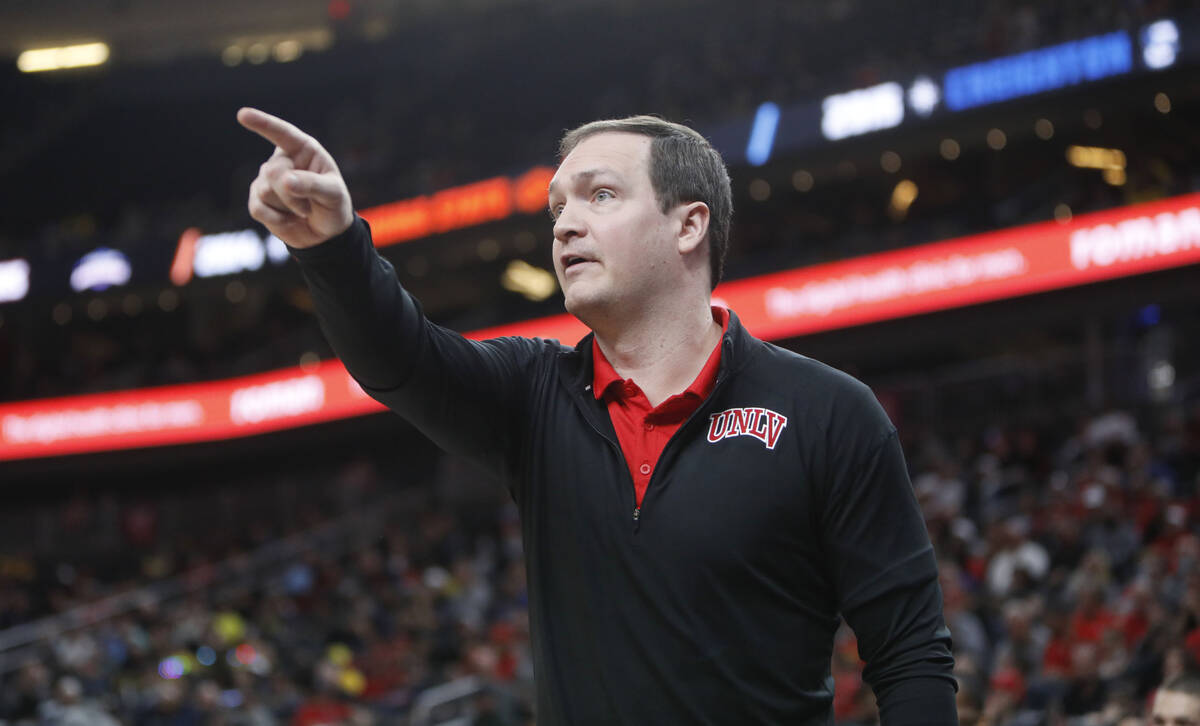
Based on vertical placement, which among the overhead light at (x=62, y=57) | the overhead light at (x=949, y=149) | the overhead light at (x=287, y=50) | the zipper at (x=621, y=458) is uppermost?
the overhead light at (x=62, y=57)

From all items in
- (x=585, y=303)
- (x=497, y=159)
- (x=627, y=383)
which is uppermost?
(x=497, y=159)

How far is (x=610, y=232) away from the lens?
5.93 feet

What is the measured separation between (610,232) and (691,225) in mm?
160

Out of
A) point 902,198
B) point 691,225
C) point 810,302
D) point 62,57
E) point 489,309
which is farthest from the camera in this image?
point 62,57

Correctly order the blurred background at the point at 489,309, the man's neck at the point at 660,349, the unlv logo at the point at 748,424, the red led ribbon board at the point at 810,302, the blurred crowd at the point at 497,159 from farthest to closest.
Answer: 1. the blurred crowd at the point at 497,159
2. the red led ribbon board at the point at 810,302
3. the blurred background at the point at 489,309
4. the man's neck at the point at 660,349
5. the unlv logo at the point at 748,424

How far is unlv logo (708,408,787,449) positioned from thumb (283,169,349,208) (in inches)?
23.7

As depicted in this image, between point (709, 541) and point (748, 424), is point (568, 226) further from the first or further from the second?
point (709, 541)

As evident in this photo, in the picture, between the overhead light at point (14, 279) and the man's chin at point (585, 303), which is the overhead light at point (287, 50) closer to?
the overhead light at point (14, 279)

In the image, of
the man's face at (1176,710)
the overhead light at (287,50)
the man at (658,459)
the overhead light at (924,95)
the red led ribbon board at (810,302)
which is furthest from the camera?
the overhead light at (287,50)

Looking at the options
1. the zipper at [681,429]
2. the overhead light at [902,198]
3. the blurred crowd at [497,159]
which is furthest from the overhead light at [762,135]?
the zipper at [681,429]

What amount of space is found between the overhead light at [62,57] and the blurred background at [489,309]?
0.24 ft

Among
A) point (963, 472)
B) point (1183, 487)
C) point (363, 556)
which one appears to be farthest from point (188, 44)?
point (1183, 487)

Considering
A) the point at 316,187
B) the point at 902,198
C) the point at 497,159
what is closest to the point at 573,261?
the point at 316,187

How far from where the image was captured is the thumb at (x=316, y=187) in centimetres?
153
